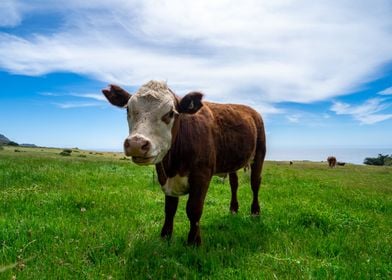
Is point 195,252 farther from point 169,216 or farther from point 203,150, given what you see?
point 203,150

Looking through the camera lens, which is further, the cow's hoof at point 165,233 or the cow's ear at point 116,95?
the cow's hoof at point 165,233

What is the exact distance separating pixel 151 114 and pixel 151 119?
80mm

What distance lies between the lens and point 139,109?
5.80 metres

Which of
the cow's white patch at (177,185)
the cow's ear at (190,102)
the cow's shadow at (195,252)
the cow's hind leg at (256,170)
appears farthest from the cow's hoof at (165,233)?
the cow's hind leg at (256,170)

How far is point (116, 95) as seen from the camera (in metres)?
6.53

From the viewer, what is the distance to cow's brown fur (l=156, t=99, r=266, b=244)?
680cm

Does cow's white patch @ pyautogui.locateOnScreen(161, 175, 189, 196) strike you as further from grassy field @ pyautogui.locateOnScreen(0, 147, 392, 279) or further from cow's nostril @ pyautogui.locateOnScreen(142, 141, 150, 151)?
cow's nostril @ pyautogui.locateOnScreen(142, 141, 150, 151)

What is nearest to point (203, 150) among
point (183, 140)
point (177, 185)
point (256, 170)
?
point (183, 140)

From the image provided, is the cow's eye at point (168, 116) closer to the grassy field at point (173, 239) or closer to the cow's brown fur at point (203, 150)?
the cow's brown fur at point (203, 150)

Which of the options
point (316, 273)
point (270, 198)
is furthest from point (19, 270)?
point (270, 198)

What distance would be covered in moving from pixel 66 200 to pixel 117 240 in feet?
11.4

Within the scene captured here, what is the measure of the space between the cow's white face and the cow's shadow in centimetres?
150

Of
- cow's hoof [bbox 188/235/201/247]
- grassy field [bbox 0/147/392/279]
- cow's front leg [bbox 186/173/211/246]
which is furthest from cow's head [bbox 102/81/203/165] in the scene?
cow's hoof [bbox 188/235/201/247]

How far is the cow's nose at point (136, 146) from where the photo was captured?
519 centimetres
